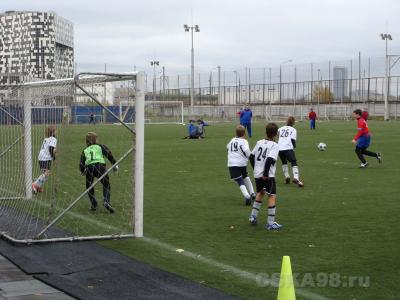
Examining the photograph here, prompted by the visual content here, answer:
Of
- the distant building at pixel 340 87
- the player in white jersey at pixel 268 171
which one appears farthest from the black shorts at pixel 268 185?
the distant building at pixel 340 87

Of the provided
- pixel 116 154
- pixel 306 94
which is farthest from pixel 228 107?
pixel 116 154

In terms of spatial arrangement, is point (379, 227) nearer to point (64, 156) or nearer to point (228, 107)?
point (64, 156)

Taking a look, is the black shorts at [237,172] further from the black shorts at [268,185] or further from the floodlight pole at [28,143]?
the floodlight pole at [28,143]

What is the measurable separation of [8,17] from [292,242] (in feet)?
33.9

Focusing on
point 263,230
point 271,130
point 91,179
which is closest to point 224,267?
point 263,230

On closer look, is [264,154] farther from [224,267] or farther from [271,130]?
[224,267]

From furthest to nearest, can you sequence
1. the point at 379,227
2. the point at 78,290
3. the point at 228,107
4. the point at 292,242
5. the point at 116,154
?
the point at 228,107
the point at 116,154
the point at 379,227
the point at 292,242
the point at 78,290

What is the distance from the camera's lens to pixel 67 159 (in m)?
10.4

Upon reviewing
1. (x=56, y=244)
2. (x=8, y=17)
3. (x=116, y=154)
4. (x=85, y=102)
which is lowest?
(x=56, y=244)

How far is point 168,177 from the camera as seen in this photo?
56.0 ft

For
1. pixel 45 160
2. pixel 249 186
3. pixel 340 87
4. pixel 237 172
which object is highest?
pixel 340 87

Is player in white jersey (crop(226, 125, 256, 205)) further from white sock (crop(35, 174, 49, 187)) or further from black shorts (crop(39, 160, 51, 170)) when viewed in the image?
black shorts (crop(39, 160, 51, 170))

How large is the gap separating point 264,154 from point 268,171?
336 millimetres

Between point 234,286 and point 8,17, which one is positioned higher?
point 8,17
